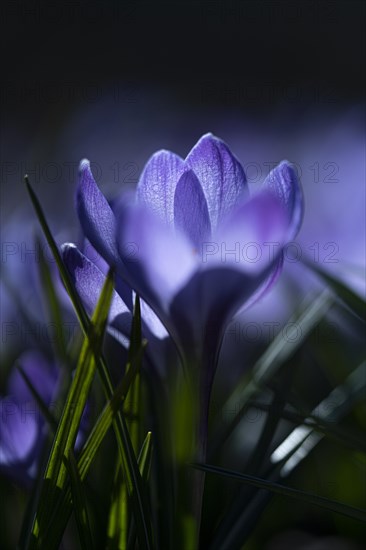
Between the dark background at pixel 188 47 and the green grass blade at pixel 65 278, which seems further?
the dark background at pixel 188 47

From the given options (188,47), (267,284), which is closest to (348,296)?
(267,284)

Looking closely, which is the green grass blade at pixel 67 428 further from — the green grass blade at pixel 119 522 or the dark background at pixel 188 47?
the dark background at pixel 188 47

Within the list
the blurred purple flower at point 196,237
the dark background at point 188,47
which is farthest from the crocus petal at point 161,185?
the dark background at point 188,47

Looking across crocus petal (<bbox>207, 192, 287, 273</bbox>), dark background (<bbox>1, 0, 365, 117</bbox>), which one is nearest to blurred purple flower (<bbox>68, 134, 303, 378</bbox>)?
crocus petal (<bbox>207, 192, 287, 273</bbox>)

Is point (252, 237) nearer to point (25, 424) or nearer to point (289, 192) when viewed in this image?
point (289, 192)

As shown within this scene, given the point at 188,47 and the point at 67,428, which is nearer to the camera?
the point at 67,428

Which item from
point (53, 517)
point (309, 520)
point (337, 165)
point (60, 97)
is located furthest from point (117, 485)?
point (60, 97)

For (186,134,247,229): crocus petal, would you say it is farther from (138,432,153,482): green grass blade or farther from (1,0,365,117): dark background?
(1,0,365,117): dark background

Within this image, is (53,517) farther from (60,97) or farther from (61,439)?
(60,97)
